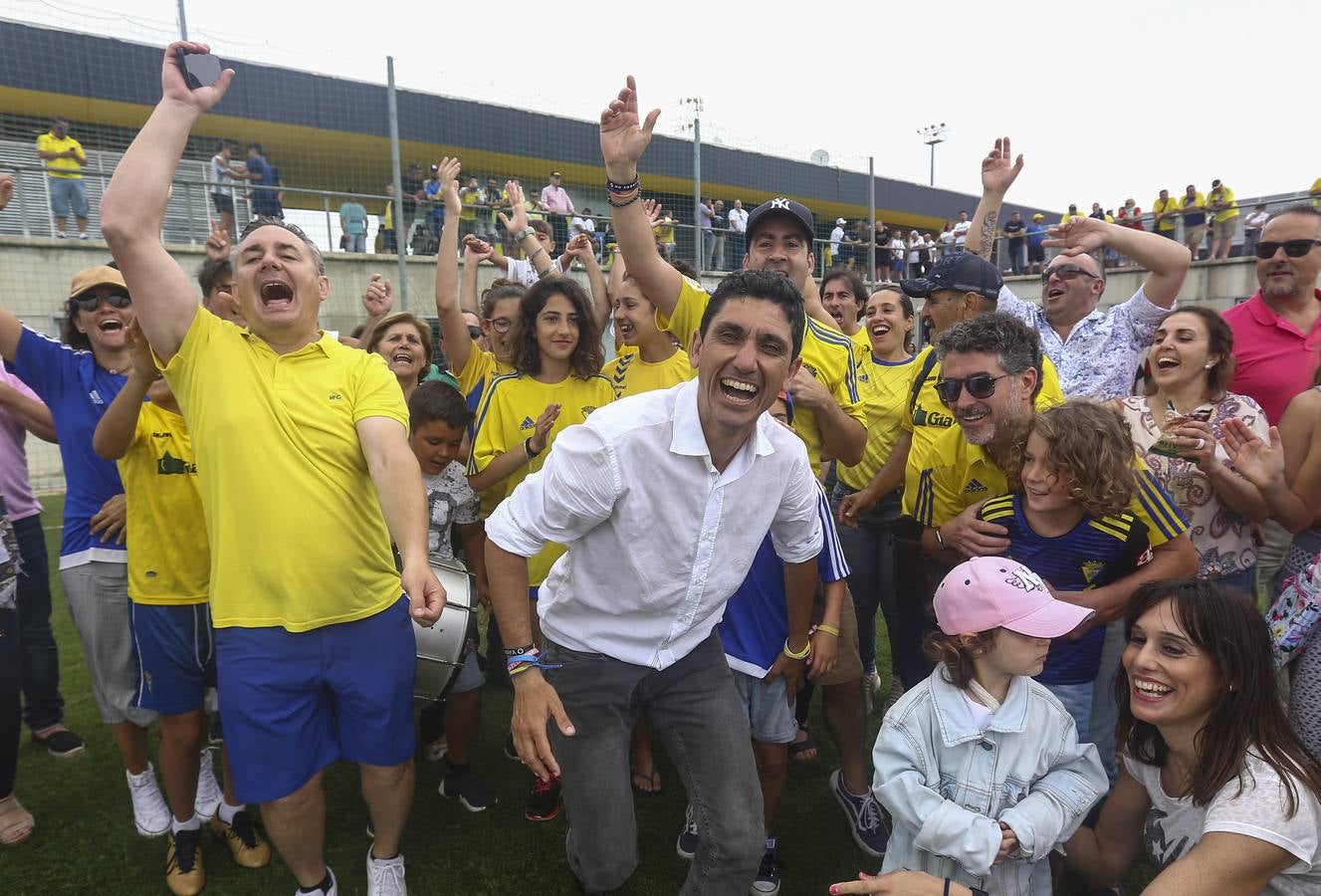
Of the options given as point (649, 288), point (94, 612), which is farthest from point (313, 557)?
point (649, 288)

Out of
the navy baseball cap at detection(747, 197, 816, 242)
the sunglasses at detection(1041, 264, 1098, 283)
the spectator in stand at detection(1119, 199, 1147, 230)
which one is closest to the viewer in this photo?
the navy baseball cap at detection(747, 197, 816, 242)

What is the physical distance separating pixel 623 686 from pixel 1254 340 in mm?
3541

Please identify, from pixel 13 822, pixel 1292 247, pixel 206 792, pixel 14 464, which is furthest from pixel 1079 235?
pixel 13 822

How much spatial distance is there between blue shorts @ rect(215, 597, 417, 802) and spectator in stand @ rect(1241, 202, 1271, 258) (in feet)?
61.8

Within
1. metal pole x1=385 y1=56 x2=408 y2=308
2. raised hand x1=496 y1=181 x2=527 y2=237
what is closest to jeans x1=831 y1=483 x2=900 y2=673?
raised hand x1=496 y1=181 x2=527 y2=237

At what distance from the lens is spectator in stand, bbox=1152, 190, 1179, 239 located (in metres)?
16.4

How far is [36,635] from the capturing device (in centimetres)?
395

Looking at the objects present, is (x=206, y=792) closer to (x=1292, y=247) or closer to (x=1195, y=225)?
(x=1292, y=247)

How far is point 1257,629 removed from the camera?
2062 millimetres

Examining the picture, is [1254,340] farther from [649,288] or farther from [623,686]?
[623,686]

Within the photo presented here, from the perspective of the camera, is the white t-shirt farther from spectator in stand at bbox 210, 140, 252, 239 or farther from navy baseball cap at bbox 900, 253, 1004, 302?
spectator in stand at bbox 210, 140, 252, 239

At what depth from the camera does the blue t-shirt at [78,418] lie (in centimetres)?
305

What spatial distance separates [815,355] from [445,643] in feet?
6.61

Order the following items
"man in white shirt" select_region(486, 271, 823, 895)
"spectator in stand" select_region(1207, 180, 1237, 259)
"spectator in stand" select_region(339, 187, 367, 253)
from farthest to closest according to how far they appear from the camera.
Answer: "spectator in stand" select_region(1207, 180, 1237, 259) < "spectator in stand" select_region(339, 187, 367, 253) < "man in white shirt" select_region(486, 271, 823, 895)
